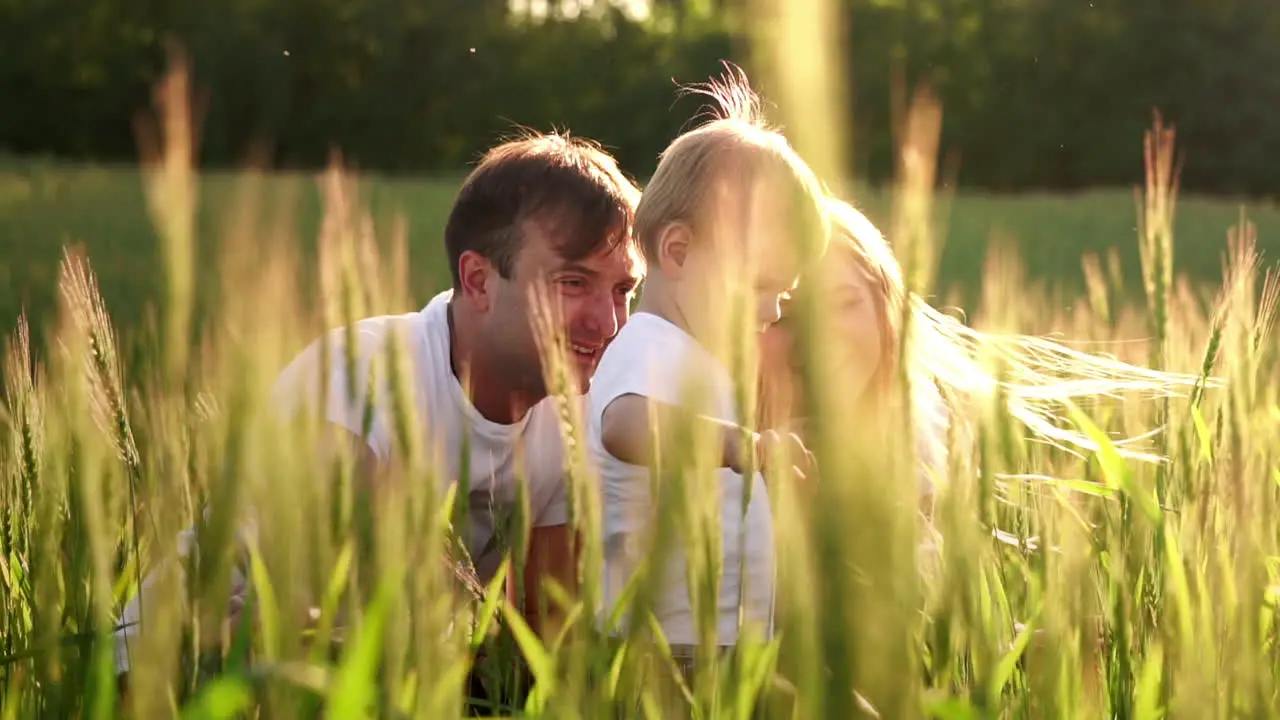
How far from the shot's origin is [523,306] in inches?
85.3

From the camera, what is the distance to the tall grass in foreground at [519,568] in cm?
64

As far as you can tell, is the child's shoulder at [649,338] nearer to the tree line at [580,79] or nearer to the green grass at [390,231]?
the green grass at [390,231]

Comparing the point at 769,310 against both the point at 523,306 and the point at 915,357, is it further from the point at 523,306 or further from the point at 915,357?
the point at 523,306

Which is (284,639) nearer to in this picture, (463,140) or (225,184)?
(225,184)

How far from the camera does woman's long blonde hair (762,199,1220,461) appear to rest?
1490 millimetres

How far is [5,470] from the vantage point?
1440 millimetres

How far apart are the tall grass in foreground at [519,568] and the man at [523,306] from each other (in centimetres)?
101

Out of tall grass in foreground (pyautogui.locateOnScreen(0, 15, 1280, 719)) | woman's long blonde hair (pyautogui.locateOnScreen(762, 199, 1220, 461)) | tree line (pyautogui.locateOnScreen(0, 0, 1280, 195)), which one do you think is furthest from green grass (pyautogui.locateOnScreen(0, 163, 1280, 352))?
tree line (pyautogui.locateOnScreen(0, 0, 1280, 195))

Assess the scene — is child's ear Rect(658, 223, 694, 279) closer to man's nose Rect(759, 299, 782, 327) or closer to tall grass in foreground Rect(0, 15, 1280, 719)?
man's nose Rect(759, 299, 782, 327)

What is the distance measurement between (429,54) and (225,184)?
13629mm

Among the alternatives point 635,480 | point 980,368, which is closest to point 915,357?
point 980,368

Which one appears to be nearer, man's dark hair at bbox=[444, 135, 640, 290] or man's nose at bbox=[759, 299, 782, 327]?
man's nose at bbox=[759, 299, 782, 327]

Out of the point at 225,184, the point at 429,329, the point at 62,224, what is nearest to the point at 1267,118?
the point at 225,184

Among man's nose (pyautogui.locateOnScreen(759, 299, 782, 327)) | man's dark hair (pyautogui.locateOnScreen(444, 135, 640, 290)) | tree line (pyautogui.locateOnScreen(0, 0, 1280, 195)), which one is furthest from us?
tree line (pyautogui.locateOnScreen(0, 0, 1280, 195))
